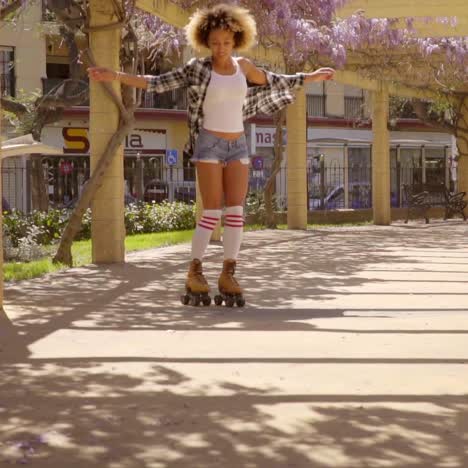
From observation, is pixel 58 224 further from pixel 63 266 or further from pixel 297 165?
pixel 63 266

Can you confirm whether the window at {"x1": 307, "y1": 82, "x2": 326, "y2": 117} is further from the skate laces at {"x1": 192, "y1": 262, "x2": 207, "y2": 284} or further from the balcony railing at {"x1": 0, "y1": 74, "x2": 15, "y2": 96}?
the skate laces at {"x1": 192, "y1": 262, "x2": 207, "y2": 284}

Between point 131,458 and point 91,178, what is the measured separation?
28.0 ft

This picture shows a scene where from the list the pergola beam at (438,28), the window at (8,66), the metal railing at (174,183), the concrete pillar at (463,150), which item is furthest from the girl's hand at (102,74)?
the window at (8,66)

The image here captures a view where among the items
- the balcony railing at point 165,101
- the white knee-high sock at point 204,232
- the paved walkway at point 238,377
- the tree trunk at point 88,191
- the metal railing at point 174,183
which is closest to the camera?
the paved walkway at point 238,377

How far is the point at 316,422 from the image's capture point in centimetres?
409

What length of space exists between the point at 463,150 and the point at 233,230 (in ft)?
73.5

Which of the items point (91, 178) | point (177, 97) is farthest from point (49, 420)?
point (177, 97)

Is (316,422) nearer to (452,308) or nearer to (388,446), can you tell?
(388,446)

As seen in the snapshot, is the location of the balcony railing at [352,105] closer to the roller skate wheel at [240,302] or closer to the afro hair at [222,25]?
the afro hair at [222,25]

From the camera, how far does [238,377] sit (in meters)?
5.02

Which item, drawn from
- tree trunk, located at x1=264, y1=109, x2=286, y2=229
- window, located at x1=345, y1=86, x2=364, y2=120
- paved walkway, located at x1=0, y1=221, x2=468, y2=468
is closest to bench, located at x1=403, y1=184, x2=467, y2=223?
tree trunk, located at x1=264, y1=109, x2=286, y2=229

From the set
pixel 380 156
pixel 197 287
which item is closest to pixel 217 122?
pixel 197 287

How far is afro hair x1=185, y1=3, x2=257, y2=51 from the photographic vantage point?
7.91 metres

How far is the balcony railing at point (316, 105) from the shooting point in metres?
45.5
